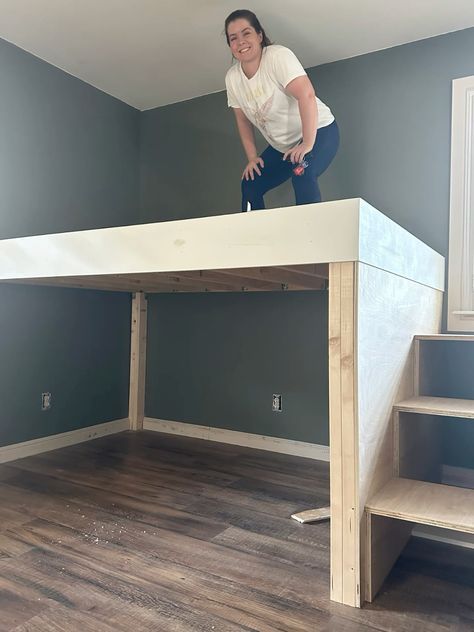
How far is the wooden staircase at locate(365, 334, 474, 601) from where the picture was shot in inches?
52.9

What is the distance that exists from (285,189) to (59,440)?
2.00 m

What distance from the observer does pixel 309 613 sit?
1281mm

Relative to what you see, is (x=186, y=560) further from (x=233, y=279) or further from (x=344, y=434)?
(x=233, y=279)

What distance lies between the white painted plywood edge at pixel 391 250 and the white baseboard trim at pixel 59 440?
2.18m

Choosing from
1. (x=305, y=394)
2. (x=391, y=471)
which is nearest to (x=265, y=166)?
(x=305, y=394)

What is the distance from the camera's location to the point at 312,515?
1899 mm

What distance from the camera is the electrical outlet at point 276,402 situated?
2.85 metres

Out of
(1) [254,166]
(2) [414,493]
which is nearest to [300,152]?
(1) [254,166]

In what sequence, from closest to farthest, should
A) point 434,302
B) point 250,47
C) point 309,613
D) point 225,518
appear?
point 309,613 < point 225,518 < point 250,47 < point 434,302

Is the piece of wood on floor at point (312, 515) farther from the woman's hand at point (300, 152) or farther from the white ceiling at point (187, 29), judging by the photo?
the white ceiling at point (187, 29)

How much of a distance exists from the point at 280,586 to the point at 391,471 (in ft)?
1.69

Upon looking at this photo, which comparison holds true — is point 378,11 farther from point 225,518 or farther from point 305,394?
point 225,518

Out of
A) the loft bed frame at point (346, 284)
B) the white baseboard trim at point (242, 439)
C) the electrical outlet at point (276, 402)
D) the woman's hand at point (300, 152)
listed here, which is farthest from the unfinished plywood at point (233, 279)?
the white baseboard trim at point (242, 439)

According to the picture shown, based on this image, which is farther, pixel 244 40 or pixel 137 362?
pixel 137 362
